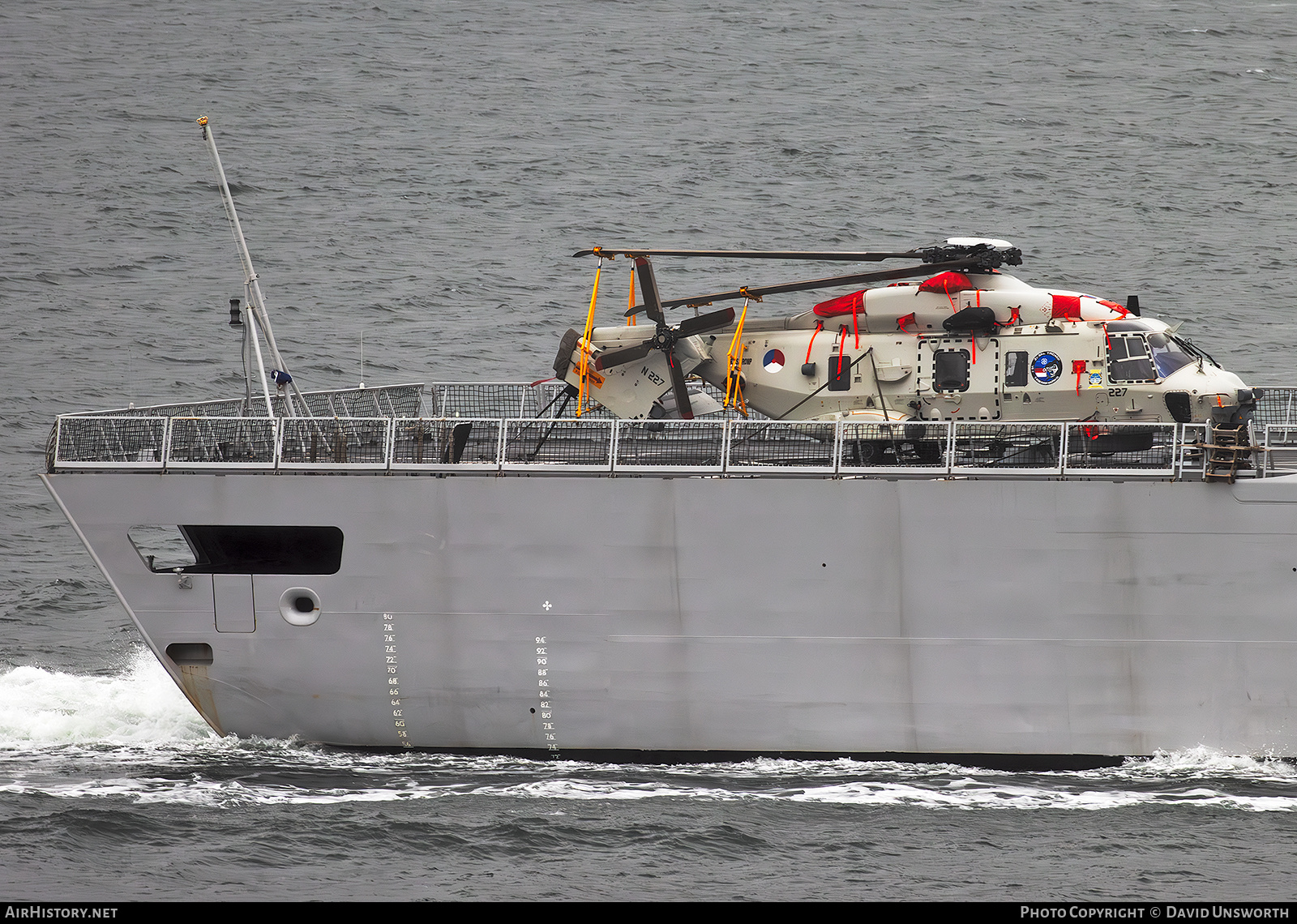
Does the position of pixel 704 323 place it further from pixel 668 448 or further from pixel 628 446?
pixel 628 446

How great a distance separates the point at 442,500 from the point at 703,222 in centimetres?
3167

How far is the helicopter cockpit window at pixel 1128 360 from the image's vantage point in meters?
20.8

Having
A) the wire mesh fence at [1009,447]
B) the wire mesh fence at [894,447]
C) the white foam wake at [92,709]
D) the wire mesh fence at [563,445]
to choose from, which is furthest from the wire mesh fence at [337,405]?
the wire mesh fence at [1009,447]

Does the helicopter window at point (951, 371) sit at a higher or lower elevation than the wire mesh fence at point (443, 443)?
higher

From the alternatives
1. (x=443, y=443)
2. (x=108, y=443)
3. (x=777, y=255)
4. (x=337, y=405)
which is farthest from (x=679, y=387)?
(x=108, y=443)

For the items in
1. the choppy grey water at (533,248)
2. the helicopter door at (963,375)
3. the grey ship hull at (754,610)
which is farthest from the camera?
the helicopter door at (963,375)

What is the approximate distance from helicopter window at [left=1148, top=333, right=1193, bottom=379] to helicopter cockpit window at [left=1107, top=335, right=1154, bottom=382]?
140mm

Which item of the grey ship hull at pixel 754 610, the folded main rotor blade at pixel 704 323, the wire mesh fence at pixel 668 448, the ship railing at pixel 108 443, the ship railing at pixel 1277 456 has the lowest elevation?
the grey ship hull at pixel 754 610

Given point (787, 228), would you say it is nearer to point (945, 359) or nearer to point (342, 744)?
point (945, 359)

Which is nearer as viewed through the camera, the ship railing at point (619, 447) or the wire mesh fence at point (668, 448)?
the ship railing at point (619, 447)

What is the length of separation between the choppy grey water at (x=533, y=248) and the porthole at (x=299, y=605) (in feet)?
6.86

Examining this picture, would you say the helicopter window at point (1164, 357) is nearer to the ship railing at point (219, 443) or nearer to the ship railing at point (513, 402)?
the ship railing at point (513, 402)

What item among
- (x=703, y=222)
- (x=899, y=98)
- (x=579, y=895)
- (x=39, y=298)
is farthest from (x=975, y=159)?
(x=579, y=895)

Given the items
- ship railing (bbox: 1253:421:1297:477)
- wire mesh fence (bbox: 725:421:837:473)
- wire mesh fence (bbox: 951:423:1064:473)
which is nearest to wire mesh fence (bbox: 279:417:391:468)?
wire mesh fence (bbox: 725:421:837:473)
